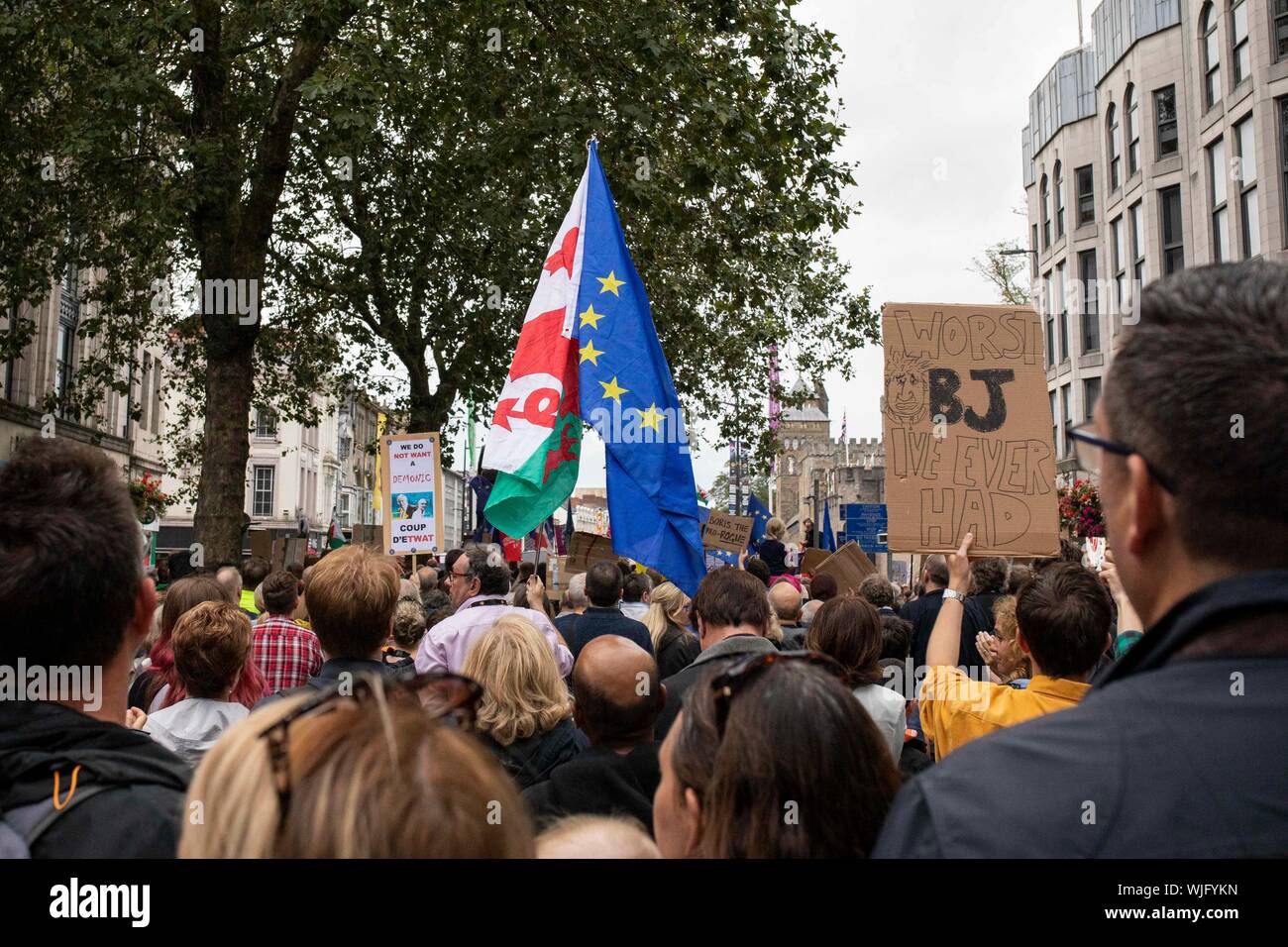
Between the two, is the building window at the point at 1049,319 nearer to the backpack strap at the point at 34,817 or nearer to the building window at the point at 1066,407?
the building window at the point at 1066,407

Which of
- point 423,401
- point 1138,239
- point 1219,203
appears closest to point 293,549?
point 423,401

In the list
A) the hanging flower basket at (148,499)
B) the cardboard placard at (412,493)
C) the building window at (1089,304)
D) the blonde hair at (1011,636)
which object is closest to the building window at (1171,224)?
the building window at (1089,304)

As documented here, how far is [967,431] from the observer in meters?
5.53

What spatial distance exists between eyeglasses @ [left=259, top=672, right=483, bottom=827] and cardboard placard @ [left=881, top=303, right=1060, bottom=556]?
3.59m

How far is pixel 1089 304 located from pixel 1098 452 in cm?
3953

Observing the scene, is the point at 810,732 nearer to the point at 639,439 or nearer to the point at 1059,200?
the point at 639,439

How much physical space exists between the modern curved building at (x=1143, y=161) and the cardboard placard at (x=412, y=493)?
40.2 ft

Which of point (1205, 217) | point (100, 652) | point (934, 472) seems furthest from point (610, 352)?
point (1205, 217)

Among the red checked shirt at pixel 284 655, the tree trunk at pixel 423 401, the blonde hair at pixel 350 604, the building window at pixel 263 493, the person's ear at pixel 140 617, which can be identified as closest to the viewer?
the person's ear at pixel 140 617

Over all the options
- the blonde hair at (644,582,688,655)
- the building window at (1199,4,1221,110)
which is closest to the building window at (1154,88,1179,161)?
the building window at (1199,4,1221,110)

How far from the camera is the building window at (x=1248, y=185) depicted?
84.5ft

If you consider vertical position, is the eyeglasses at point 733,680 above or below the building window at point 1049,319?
below

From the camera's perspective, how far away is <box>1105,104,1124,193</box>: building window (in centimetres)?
3522
